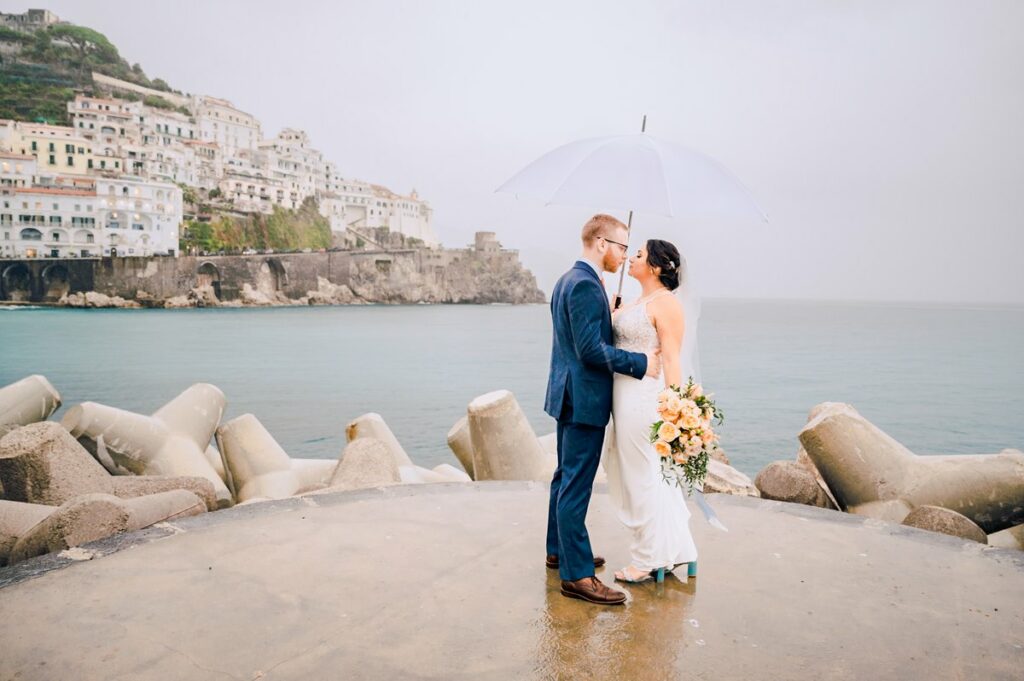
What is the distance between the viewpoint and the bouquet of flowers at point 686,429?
4074 mm

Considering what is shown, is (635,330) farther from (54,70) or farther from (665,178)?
(54,70)

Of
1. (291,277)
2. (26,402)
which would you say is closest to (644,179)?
(26,402)

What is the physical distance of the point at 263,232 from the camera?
123 m

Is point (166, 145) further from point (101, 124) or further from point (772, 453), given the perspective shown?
point (772, 453)

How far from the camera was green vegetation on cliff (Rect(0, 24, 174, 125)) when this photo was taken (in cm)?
12294

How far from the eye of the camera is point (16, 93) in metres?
125

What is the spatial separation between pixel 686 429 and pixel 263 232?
128047 mm

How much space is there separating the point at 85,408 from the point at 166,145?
125 m

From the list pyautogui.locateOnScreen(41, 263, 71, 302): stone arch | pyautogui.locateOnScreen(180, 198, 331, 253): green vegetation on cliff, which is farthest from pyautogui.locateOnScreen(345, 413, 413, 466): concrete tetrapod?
pyautogui.locateOnScreen(180, 198, 331, 253): green vegetation on cliff

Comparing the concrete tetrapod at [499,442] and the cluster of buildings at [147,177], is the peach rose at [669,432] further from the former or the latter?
the cluster of buildings at [147,177]

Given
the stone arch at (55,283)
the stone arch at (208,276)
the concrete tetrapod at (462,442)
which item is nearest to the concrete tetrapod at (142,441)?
the concrete tetrapod at (462,442)

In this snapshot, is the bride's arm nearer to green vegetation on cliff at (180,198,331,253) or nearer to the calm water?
the calm water

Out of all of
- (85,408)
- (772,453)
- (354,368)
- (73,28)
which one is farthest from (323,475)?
(73,28)

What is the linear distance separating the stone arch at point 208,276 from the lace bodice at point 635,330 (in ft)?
355
